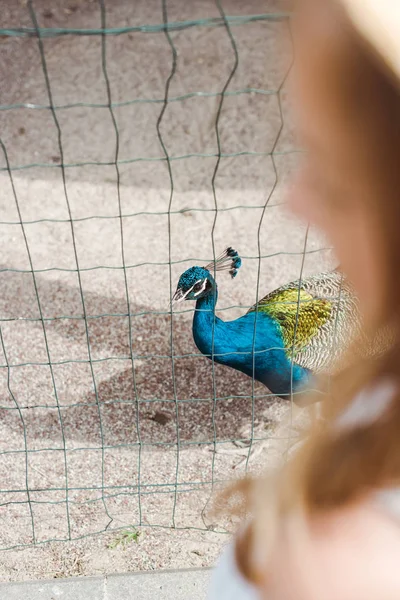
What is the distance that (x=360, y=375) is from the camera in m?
0.80

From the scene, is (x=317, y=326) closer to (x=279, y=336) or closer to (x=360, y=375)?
(x=279, y=336)

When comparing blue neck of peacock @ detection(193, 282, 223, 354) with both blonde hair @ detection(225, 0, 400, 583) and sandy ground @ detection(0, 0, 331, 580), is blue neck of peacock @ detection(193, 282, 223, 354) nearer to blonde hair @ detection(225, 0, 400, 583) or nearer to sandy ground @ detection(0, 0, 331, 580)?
sandy ground @ detection(0, 0, 331, 580)

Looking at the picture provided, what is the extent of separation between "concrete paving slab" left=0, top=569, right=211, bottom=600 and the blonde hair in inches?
55.0

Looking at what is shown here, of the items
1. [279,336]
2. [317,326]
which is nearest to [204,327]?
[279,336]

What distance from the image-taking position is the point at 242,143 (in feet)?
15.3

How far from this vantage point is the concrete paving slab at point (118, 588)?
2.20 metres

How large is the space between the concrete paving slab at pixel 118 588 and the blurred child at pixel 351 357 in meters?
1.41

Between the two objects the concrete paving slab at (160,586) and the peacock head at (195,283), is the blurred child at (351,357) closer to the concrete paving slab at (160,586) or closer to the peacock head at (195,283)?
the concrete paving slab at (160,586)

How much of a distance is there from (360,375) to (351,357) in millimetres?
125

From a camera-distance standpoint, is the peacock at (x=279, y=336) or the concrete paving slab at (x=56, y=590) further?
the peacock at (x=279, y=336)

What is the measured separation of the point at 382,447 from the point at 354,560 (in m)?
0.13

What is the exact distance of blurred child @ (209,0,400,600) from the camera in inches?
20.7

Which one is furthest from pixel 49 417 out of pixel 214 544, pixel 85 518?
pixel 214 544

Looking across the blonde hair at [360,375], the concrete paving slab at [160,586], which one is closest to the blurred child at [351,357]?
the blonde hair at [360,375]
